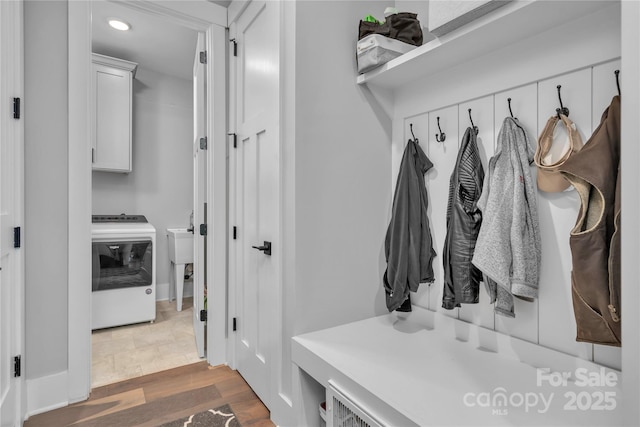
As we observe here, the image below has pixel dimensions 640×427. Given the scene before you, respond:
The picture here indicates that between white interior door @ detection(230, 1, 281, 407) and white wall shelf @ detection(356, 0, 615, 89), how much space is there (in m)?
0.52

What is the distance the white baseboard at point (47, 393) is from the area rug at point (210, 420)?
24.6 inches

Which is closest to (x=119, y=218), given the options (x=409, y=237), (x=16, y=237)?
(x=16, y=237)

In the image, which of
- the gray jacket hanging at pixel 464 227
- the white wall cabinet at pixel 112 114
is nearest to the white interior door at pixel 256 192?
the gray jacket hanging at pixel 464 227

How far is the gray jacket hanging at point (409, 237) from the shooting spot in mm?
1480

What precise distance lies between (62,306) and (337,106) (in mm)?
1755

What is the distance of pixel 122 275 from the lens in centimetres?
293

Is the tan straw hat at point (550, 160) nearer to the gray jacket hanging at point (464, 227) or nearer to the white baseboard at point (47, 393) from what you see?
the gray jacket hanging at point (464, 227)

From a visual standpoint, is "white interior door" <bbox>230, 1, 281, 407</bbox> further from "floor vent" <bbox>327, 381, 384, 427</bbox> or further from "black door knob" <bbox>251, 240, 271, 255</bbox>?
"floor vent" <bbox>327, 381, 384, 427</bbox>

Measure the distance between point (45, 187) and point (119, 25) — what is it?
1.76 m

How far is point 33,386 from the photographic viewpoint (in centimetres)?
171

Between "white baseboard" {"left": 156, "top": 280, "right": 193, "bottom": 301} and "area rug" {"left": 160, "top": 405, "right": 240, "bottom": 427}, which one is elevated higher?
"white baseboard" {"left": 156, "top": 280, "right": 193, "bottom": 301}

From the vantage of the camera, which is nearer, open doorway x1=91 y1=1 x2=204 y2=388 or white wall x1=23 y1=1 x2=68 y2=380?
white wall x1=23 y1=1 x2=68 y2=380

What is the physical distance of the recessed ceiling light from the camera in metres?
2.73

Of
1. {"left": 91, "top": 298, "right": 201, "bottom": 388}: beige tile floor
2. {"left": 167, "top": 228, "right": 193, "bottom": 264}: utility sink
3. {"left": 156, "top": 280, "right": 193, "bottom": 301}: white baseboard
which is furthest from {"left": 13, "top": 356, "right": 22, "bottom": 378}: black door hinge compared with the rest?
{"left": 156, "top": 280, "right": 193, "bottom": 301}: white baseboard
